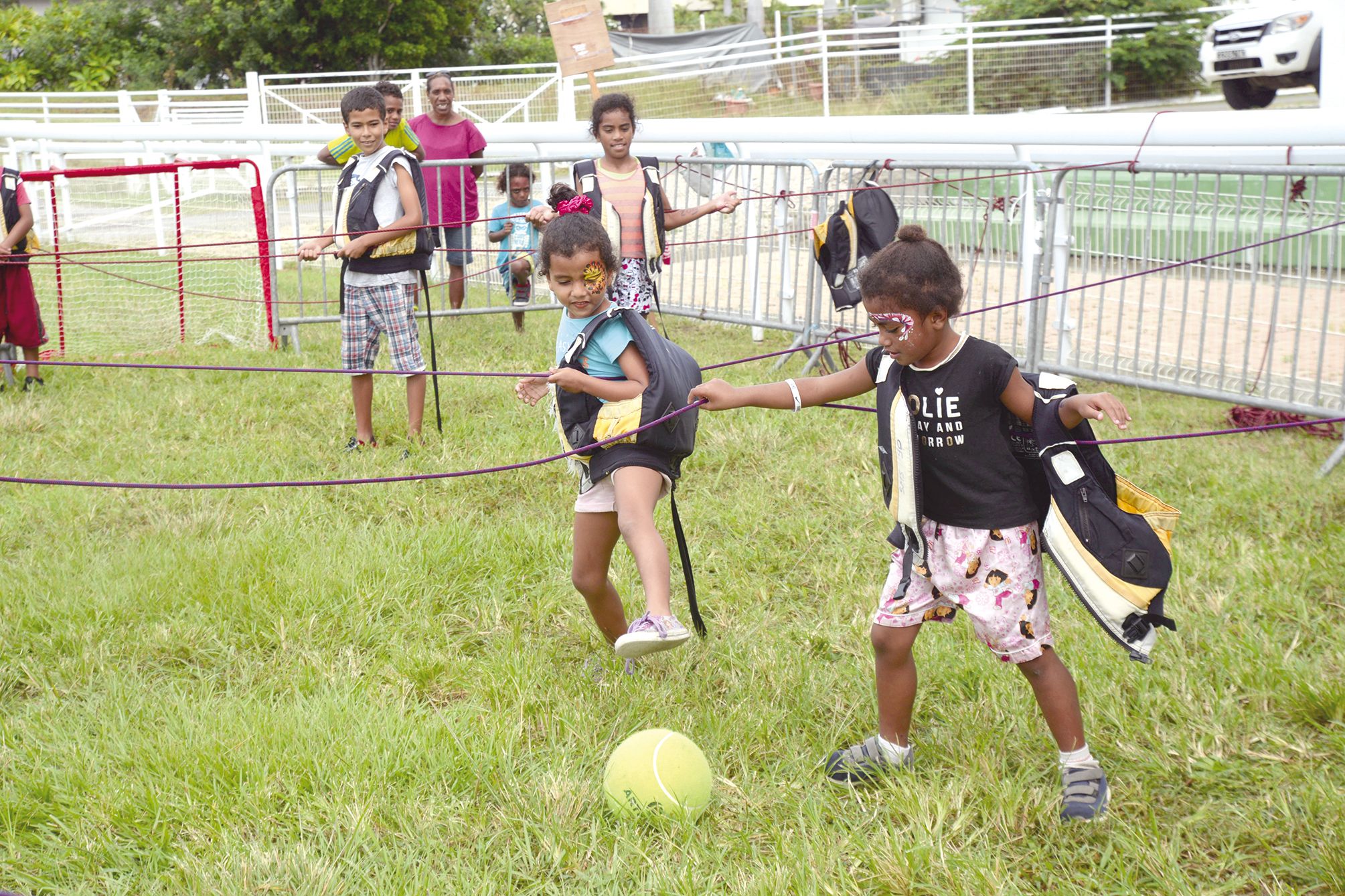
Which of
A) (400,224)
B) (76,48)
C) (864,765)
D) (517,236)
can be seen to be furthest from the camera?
(76,48)

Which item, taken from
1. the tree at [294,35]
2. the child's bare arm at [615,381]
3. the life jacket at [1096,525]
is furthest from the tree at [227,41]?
the life jacket at [1096,525]

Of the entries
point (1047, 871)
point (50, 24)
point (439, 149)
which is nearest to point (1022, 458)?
point (1047, 871)

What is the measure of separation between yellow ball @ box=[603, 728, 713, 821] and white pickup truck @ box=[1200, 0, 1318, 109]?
1326cm

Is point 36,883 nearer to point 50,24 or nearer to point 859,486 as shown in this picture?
point 859,486

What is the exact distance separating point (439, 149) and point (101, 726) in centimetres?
709

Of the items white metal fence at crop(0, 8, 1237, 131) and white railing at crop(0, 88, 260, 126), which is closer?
white railing at crop(0, 88, 260, 126)

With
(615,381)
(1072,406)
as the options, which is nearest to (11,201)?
(615,381)

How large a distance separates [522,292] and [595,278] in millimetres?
6677

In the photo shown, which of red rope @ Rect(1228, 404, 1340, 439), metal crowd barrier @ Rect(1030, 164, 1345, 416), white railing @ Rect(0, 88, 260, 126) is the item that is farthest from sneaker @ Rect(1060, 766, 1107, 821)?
white railing @ Rect(0, 88, 260, 126)

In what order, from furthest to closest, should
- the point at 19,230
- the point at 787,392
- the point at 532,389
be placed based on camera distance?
1. the point at 19,230
2. the point at 532,389
3. the point at 787,392

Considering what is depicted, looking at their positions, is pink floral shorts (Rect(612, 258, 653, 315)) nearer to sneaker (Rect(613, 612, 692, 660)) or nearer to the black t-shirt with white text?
sneaker (Rect(613, 612, 692, 660))

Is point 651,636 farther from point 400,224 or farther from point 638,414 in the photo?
point 400,224

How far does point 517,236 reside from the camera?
1088 cm

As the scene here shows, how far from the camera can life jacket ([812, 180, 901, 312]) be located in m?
7.62
